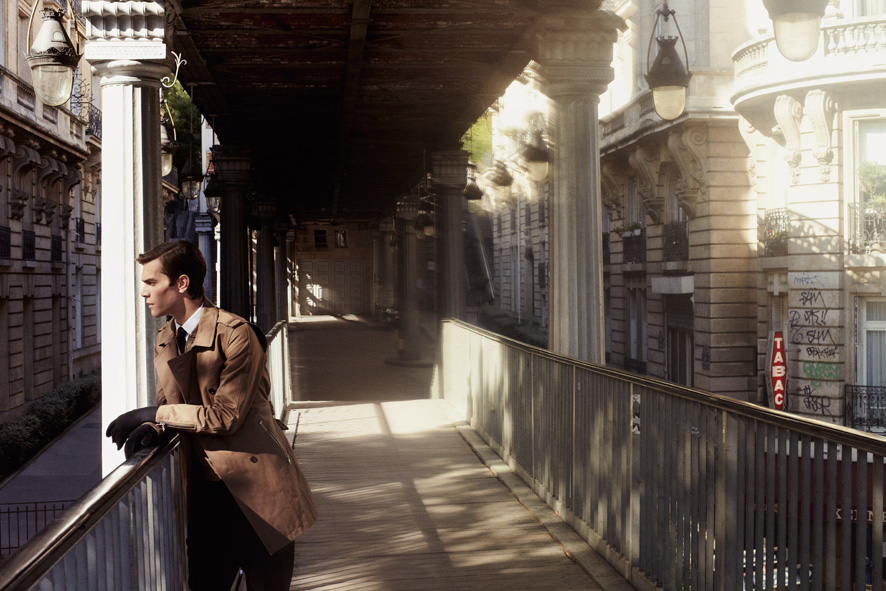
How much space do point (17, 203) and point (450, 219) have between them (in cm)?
1293

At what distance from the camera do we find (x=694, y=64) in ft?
82.2

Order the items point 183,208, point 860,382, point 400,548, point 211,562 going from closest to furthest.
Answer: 1. point 211,562
2. point 400,548
3. point 860,382
4. point 183,208

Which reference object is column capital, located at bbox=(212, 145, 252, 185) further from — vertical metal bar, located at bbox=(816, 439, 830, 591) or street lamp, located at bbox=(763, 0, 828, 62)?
vertical metal bar, located at bbox=(816, 439, 830, 591)

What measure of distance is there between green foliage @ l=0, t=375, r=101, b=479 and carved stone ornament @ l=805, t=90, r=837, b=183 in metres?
18.5

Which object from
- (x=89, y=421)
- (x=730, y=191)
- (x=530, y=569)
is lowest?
(x=89, y=421)

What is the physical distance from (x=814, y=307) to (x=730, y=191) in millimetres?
5383

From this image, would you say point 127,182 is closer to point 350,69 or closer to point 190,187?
point 350,69

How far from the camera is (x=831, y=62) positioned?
66.5 feet

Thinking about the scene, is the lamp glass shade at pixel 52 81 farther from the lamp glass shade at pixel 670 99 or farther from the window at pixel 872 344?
the window at pixel 872 344

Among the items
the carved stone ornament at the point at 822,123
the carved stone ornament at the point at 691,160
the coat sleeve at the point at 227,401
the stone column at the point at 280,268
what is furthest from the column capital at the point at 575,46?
the stone column at the point at 280,268

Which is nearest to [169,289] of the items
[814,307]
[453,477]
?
[453,477]

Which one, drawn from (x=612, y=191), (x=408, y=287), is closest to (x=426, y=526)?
(x=408, y=287)

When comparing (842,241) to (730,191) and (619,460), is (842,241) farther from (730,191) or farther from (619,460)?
(619,460)

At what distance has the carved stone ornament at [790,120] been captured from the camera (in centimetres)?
2127
